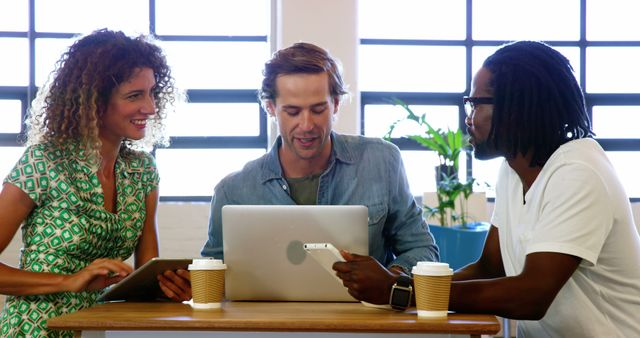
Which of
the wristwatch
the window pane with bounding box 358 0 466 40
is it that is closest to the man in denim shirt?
the wristwatch

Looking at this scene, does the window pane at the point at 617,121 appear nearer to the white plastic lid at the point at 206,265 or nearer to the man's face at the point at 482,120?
the man's face at the point at 482,120

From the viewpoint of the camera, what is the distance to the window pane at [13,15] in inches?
209

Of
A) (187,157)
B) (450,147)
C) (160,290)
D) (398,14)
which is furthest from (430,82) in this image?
(160,290)

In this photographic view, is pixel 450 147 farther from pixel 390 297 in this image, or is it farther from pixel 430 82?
pixel 390 297

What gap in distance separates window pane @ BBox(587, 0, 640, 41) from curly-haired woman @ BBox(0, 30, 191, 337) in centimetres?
373

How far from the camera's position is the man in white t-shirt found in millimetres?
1868

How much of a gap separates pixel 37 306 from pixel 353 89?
299 cm

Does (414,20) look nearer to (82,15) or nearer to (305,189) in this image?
(82,15)

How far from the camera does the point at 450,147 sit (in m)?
4.76

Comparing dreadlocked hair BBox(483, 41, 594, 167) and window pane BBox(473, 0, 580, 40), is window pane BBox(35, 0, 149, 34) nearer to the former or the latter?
window pane BBox(473, 0, 580, 40)

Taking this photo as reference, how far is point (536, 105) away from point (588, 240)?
1.15 feet

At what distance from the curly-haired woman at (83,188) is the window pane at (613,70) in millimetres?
3703

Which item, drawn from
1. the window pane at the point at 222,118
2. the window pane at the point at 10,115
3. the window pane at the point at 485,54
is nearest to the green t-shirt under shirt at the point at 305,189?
the window pane at the point at 222,118

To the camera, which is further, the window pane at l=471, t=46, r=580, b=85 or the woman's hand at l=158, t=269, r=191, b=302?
the window pane at l=471, t=46, r=580, b=85
